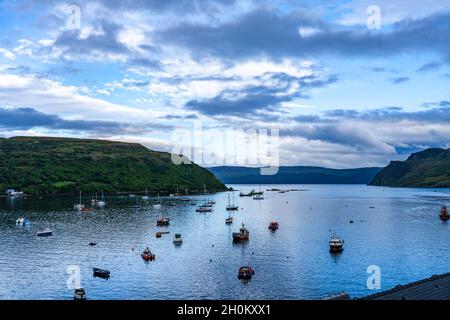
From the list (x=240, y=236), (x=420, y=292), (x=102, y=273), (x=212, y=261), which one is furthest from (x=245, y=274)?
(x=240, y=236)

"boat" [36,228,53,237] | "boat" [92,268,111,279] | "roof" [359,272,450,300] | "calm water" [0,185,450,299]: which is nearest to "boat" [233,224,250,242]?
"calm water" [0,185,450,299]

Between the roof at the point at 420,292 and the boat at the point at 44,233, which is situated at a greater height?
the roof at the point at 420,292

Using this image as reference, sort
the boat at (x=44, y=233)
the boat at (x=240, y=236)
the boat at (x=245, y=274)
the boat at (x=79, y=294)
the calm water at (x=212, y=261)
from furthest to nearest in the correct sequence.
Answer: the boat at (x=44, y=233)
the boat at (x=240, y=236)
the boat at (x=245, y=274)
the calm water at (x=212, y=261)
the boat at (x=79, y=294)

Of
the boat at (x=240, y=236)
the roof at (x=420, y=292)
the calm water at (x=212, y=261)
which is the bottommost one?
the calm water at (x=212, y=261)

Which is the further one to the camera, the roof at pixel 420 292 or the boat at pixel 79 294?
the boat at pixel 79 294

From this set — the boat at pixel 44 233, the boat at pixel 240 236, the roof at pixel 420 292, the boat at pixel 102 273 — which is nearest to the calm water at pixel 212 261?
the boat at pixel 102 273

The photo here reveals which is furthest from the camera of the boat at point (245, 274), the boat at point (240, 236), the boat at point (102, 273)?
the boat at point (240, 236)

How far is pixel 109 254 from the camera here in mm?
126375

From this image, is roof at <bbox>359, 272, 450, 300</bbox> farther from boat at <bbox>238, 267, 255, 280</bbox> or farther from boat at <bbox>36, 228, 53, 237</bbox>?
boat at <bbox>36, 228, 53, 237</bbox>

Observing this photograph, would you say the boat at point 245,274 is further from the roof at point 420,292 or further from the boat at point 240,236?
the boat at point 240,236

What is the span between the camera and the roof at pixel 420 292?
5081 cm

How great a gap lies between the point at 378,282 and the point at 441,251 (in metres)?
51.4
